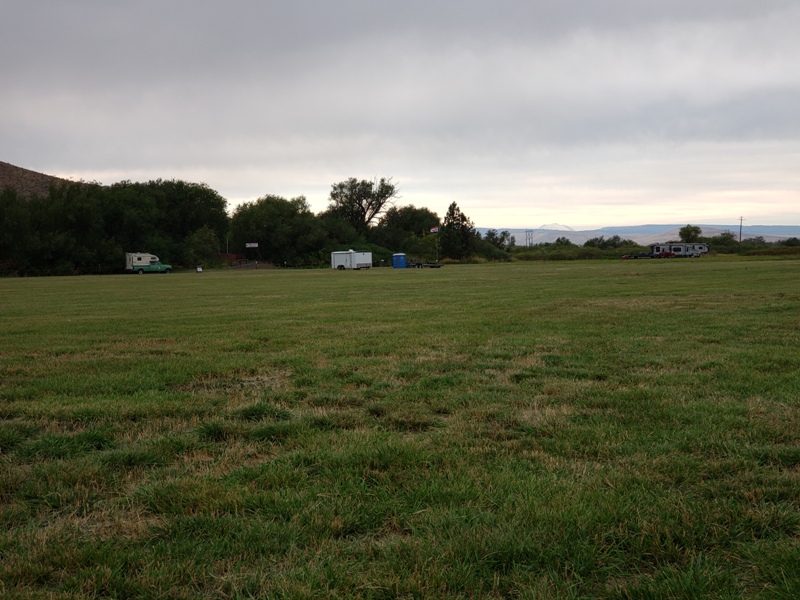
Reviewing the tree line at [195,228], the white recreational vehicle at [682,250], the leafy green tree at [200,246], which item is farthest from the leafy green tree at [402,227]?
the white recreational vehicle at [682,250]

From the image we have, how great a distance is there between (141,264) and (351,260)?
82.2ft

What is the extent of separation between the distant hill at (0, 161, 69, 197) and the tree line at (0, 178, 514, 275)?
44.1m

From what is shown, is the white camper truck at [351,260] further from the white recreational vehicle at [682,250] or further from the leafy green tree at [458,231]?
the white recreational vehicle at [682,250]

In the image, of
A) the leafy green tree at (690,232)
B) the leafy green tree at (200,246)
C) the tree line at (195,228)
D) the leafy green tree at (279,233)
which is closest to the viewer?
the tree line at (195,228)

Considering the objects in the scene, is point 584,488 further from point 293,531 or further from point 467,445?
point 293,531

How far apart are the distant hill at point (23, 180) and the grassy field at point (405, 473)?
433 ft

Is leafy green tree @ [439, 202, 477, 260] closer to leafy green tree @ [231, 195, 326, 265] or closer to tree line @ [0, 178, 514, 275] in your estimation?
tree line @ [0, 178, 514, 275]

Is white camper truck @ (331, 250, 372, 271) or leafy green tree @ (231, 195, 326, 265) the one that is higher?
leafy green tree @ (231, 195, 326, 265)

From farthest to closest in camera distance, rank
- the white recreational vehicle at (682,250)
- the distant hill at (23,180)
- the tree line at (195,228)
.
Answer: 1. the distant hill at (23,180)
2. the white recreational vehicle at (682,250)
3. the tree line at (195,228)

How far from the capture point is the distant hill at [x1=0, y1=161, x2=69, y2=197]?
118919 millimetres

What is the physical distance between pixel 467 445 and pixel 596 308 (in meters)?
12.1

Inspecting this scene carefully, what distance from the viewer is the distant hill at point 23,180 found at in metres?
119

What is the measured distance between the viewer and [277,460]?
170 inches

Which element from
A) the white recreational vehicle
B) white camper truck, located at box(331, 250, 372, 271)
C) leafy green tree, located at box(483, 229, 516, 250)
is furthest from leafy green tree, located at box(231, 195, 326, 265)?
the white recreational vehicle
